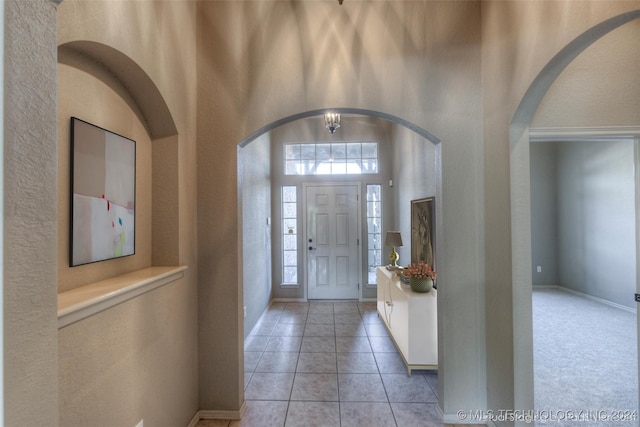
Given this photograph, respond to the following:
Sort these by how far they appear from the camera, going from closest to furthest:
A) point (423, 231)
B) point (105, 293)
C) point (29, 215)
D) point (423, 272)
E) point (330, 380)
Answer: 1. point (29, 215)
2. point (105, 293)
3. point (330, 380)
4. point (423, 272)
5. point (423, 231)

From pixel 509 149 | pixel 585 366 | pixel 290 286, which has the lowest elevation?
pixel 585 366

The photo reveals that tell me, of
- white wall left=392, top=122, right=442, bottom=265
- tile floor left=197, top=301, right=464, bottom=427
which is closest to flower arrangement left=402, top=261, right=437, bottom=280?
white wall left=392, top=122, right=442, bottom=265

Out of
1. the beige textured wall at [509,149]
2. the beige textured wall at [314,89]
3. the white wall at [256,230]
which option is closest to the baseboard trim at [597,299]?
the beige textured wall at [509,149]

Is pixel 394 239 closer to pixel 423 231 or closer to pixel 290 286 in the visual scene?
pixel 423 231

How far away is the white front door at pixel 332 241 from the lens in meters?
4.95

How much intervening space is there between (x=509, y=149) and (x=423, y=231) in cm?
144

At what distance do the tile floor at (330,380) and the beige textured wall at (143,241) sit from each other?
65 cm

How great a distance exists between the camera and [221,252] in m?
2.07

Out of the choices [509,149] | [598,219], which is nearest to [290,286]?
[509,149]

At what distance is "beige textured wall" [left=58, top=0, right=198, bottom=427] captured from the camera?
113 cm

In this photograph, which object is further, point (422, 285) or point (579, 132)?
point (422, 285)

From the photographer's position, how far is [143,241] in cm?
174

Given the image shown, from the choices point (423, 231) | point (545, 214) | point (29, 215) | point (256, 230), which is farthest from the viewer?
point (545, 214)

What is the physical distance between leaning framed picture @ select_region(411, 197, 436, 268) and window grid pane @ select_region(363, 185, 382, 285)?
1.43 m
